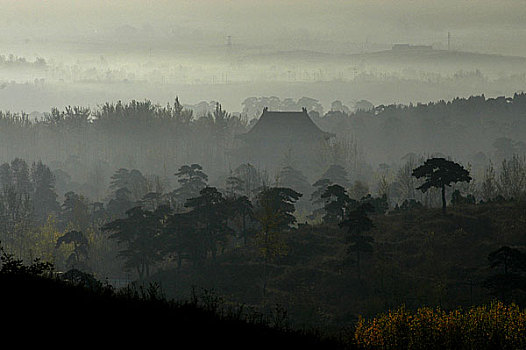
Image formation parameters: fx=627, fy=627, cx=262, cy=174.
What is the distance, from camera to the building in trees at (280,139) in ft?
332

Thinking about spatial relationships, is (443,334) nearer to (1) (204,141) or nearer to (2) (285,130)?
(2) (285,130)

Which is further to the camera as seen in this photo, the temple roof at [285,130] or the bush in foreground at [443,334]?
the temple roof at [285,130]

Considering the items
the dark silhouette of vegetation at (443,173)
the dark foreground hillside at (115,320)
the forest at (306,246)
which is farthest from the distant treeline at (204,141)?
the dark foreground hillside at (115,320)

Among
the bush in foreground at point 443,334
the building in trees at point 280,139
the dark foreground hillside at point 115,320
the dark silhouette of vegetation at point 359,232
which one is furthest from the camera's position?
the building in trees at point 280,139

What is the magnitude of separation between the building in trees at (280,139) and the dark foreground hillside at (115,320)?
87.5m

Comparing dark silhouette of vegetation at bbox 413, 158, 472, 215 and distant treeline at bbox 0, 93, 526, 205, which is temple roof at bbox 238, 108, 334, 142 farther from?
dark silhouette of vegetation at bbox 413, 158, 472, 215

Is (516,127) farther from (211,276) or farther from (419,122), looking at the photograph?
(211,276)

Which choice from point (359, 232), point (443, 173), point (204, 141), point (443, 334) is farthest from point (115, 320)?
point (204, 141)

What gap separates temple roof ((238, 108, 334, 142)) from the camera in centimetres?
10312

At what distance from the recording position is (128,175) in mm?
81750

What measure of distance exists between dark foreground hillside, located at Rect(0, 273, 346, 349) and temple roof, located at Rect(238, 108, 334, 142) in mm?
91136

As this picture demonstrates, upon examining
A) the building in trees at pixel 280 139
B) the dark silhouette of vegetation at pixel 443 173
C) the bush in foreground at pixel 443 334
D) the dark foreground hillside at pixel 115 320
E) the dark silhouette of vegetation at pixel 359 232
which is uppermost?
the building in trees at pixel 280 139

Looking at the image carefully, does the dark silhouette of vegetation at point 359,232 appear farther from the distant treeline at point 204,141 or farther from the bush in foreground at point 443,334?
the distant treeline at point 204,141

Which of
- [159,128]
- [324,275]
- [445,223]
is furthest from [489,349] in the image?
[159,128]
